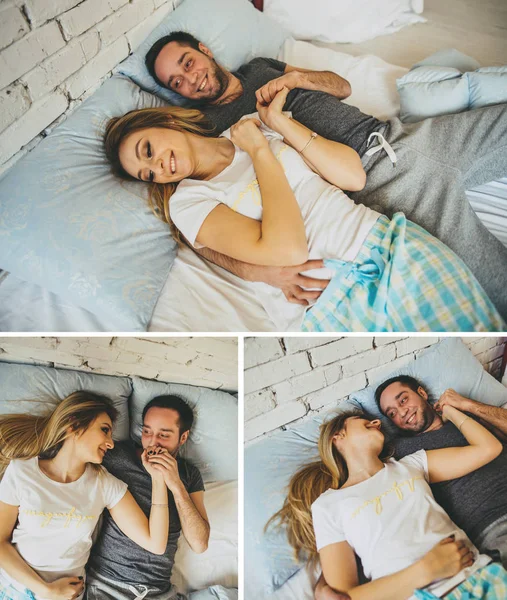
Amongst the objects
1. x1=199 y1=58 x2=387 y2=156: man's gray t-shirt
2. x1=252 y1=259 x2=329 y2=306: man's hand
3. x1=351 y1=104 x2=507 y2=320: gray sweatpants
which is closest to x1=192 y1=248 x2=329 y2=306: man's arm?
x1=252 y1=259 x2=329 y2=306: man's hand

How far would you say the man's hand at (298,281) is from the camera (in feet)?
3.41

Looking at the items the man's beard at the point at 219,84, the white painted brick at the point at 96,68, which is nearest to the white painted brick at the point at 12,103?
the white painted brick at the point at 96,68

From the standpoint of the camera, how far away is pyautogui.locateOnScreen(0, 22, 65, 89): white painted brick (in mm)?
1030

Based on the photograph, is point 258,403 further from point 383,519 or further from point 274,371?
point 383,519

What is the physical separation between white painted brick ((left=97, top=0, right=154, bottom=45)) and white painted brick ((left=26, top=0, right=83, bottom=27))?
109 mm

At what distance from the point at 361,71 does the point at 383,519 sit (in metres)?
1.11

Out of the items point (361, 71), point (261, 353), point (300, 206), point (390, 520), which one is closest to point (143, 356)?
point (261, 353)

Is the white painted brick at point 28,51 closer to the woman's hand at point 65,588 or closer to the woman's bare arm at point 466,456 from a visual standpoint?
the woman's hand at point 65,588

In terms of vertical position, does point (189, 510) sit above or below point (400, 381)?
below

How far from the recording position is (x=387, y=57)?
1.46 m

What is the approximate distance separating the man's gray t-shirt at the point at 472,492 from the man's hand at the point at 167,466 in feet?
1.35

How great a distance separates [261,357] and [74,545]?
1.56 ft

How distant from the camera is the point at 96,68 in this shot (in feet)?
4.04

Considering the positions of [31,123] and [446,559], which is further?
[31,123]
